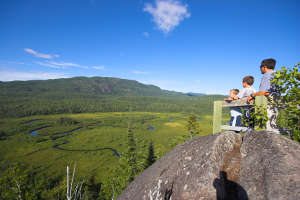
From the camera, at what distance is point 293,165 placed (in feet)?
8.63

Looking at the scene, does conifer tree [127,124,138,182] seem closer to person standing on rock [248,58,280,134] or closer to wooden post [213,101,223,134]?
wooden post [213,101,223,134]

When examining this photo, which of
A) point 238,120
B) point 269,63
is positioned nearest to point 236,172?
point 238,120

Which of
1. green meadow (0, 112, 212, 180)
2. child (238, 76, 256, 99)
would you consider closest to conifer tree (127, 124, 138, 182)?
green meadow (0, 112, 212, 180)

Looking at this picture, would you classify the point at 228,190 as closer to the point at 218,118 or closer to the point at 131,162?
the point at 218,118

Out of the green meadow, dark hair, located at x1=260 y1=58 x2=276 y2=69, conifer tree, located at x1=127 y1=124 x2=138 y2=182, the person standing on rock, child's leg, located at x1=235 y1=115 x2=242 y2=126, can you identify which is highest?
dark hair, located at x1=260 y1=58 x2=276 y2=69

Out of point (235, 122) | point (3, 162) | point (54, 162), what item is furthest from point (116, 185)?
point (3, 162)

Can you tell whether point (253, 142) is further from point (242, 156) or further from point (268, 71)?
point (268, 71)

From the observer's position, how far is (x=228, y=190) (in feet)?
9.96

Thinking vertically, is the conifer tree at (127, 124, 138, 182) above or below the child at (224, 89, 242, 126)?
below

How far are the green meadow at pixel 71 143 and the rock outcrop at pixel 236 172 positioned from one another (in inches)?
2063

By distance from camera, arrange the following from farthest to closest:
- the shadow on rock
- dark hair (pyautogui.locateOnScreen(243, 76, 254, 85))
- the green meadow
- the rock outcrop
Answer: the green meadow < dark hair (pyautogui.locateOnScreen(243, 76, 254, 85)) < the shadow on rock < the rock outcrop

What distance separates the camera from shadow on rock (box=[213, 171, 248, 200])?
288 centimetres

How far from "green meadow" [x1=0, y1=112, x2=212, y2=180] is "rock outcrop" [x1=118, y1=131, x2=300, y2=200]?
52401 millimetres

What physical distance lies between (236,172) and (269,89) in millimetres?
2396
